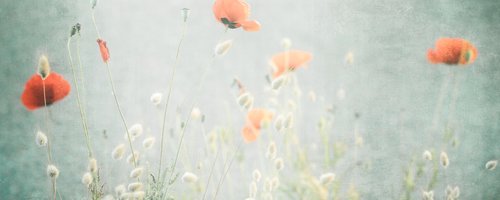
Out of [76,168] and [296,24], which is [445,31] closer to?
[296,24]

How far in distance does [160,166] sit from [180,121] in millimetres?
154

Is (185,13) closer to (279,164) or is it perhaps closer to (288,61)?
(288,61)

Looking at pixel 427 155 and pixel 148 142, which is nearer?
pixel 148 142

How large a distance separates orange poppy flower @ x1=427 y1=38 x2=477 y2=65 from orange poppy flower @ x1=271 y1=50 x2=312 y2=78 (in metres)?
0.39

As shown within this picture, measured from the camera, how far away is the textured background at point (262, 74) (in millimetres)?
1550

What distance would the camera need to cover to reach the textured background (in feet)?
5.08

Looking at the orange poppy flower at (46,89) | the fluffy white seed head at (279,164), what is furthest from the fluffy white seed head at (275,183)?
the orange poppy flower at (46,89)

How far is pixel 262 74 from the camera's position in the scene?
158 centimetres

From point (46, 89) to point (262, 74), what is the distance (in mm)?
645

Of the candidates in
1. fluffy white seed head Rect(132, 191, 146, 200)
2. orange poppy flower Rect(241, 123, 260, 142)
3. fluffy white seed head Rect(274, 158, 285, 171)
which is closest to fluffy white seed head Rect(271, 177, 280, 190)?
fluffy white seed head Rect(274, 158, 285, 171)

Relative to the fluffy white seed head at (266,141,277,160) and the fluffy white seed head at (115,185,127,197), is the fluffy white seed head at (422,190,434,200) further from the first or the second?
the fluffy white seed head at (115,185,127,197)

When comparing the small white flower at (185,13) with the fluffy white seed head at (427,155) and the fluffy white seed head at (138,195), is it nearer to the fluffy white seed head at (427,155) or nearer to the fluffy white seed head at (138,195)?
the fluffy white seed head at (138,195)

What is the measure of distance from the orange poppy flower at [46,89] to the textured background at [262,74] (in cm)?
19

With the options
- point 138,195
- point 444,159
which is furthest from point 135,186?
point 444,159
